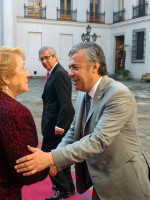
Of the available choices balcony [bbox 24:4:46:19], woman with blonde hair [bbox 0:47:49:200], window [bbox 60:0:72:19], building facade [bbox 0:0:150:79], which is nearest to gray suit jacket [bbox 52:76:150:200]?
woman with blonde hair [bbox 0:47:49:200]

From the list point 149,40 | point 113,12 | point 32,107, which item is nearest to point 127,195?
point 32,107

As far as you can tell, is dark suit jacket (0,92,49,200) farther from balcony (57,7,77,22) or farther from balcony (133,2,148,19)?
balcony (57,7,77,22)

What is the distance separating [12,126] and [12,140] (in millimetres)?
69

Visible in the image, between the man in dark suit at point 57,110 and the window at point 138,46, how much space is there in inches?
794

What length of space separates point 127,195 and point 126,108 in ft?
1.99

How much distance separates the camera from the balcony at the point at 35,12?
24672mm

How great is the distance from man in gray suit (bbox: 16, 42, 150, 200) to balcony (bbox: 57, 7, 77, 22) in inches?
984

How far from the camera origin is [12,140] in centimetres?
139

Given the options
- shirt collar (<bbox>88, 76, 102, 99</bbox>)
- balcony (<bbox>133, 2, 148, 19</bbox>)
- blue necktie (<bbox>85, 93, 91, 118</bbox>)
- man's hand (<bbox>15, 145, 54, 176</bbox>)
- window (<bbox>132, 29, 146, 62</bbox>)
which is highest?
balcony (<bbox>133, 2, 148, 19</bbox>)

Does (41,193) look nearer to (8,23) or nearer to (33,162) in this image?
(33,162)

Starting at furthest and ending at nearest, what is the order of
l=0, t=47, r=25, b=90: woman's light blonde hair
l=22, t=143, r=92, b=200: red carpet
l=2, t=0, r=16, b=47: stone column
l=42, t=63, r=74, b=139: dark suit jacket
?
l=2, t=0, r=16, b=47: stone column < l=22, t=143, r=92, b=200: red carpet < l=42, t=63, r=74, b=139: dark suit jacket < l=0, t=47, r=25, b=90: woman's light blonde hair

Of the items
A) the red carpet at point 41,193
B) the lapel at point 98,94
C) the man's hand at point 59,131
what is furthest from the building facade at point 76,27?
the lapel at point 98,94

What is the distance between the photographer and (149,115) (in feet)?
29.1

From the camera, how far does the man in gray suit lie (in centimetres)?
168
